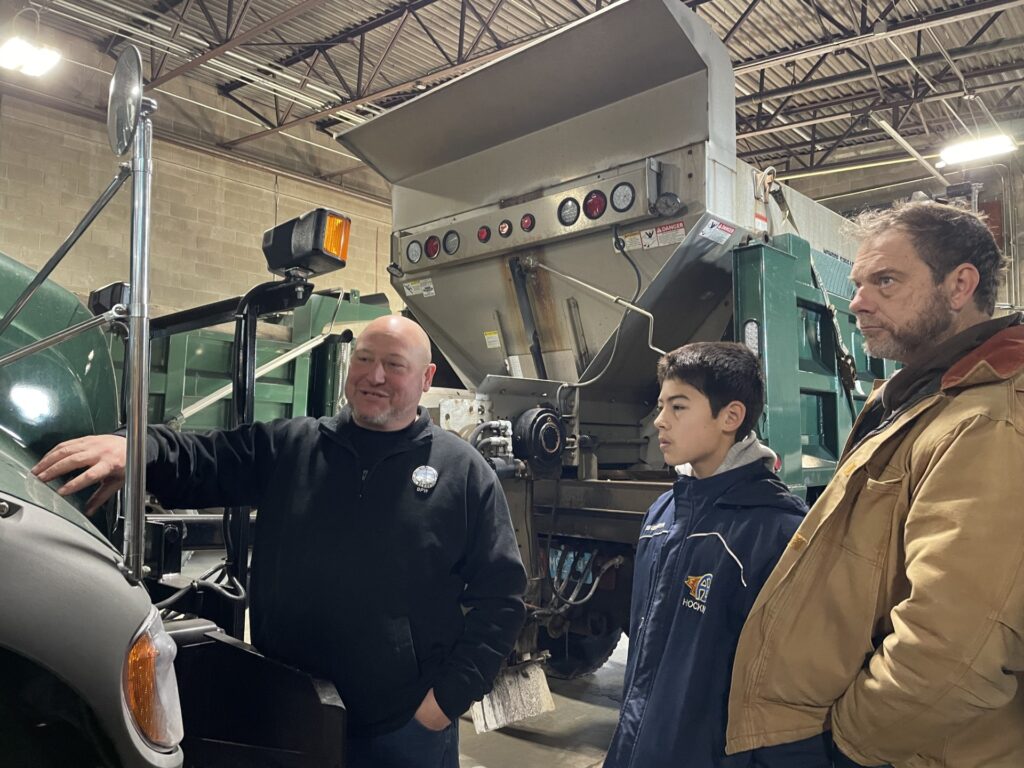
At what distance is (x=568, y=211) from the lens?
344 cm

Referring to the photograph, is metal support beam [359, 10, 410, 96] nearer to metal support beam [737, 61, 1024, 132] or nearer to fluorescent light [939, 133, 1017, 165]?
metal support beam [737, 61, 1024, 132]

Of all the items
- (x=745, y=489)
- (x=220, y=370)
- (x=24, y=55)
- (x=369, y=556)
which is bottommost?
(x=369, y=556)

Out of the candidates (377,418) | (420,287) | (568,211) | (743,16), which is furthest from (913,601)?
(743,16)

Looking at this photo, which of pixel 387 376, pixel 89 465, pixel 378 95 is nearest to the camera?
pixel 89 465

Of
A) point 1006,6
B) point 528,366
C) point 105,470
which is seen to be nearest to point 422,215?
point 528,366

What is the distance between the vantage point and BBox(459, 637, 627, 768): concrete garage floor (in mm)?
3254

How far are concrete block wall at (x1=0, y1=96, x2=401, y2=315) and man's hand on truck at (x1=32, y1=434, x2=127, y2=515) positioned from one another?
613cm

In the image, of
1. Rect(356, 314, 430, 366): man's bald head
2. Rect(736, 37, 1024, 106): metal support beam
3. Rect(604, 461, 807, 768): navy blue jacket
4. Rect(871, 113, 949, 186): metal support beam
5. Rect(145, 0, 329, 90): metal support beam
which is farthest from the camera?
Rect(871, 113, 949, 186): metal support beam

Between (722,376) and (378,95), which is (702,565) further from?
(378,95)

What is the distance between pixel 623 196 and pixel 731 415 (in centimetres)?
170

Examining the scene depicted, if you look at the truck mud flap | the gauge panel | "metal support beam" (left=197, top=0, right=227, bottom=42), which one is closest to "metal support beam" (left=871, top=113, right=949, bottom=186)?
the gauge panel

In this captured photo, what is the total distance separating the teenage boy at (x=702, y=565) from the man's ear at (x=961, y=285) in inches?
18.9

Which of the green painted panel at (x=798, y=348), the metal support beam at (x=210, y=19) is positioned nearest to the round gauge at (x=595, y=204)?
the green painted panel at (x=798, y=348)

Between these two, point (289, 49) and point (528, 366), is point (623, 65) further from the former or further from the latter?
point (289, 49)
